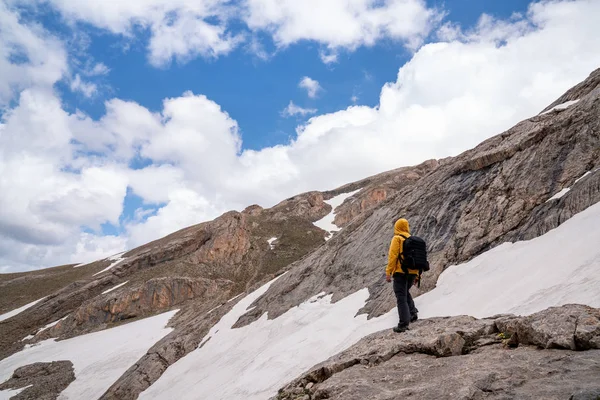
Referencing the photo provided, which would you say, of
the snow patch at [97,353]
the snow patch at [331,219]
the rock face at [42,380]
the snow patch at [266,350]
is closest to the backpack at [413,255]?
the snow patch at [266,350]

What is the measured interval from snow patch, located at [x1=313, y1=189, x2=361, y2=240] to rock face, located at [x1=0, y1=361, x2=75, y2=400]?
5064 centimetres

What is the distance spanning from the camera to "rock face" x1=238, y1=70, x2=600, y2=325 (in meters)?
16.8

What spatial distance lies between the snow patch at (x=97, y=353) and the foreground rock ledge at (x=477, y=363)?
87.3ft

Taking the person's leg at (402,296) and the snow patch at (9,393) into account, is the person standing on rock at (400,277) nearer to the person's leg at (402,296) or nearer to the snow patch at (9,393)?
the person's leg at (402,296)

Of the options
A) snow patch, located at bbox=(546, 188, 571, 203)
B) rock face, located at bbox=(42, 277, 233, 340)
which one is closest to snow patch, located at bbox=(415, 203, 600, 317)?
snow patch, located at bbox=(546, 188, 571, 203)

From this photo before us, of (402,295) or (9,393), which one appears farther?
(9,393)

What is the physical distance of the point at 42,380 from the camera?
33.3m

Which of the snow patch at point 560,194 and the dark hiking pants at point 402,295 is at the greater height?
the snow patch at point 560,194

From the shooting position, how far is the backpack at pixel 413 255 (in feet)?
34.1

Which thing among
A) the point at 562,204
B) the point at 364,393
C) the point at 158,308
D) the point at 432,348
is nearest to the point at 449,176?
the point at 562,204

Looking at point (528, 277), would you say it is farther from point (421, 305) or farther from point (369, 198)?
point (369, 198)

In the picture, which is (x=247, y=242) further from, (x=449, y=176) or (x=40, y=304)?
(x=449, y=176)

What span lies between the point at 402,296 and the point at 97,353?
1418 inches

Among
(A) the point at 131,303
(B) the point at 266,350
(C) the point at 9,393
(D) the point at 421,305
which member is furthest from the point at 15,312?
(D) the point at 421,305
